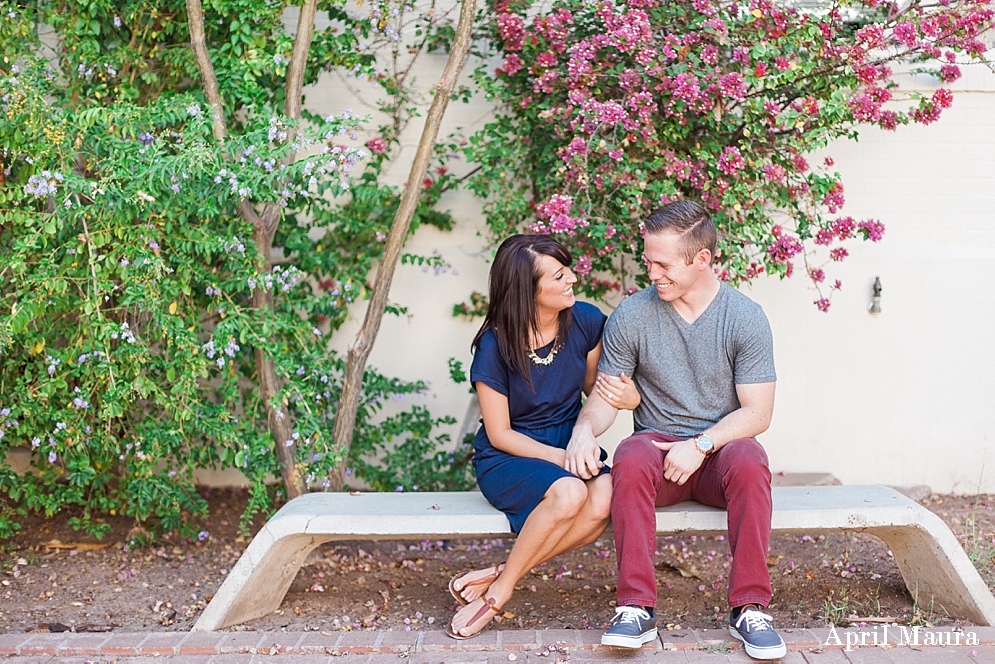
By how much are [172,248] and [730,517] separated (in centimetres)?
231

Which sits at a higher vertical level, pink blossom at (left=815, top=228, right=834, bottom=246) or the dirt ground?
pink blossom at (left=815, top=228, right=834, bottom=246)

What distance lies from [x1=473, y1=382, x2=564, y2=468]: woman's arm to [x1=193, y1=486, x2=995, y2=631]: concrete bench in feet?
0.74

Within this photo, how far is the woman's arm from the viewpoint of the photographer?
10.6 ft

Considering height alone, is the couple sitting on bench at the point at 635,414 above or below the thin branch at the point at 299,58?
below

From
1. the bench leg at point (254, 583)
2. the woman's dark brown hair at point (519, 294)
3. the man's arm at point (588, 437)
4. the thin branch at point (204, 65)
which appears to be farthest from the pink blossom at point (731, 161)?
the bench leg at point (254, 583)

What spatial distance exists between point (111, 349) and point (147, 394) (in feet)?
1.39

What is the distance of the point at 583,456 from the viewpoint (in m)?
3.10

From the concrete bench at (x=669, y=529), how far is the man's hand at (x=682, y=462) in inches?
5.2

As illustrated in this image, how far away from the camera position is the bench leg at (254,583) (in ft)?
10.2

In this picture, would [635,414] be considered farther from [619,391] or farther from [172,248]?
[172,248]

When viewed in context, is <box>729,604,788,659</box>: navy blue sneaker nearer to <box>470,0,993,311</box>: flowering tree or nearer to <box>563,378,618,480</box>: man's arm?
<box>563,378,618,480</box>: man's arm

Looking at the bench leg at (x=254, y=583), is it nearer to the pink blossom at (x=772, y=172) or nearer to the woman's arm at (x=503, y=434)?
the woman's arm at (x=503, y=434)

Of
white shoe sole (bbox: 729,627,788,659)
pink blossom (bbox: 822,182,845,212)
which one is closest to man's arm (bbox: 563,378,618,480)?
white shoe sole (bbox: 729,627,788,659)

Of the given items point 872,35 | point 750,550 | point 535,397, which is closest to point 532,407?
point 535,397
